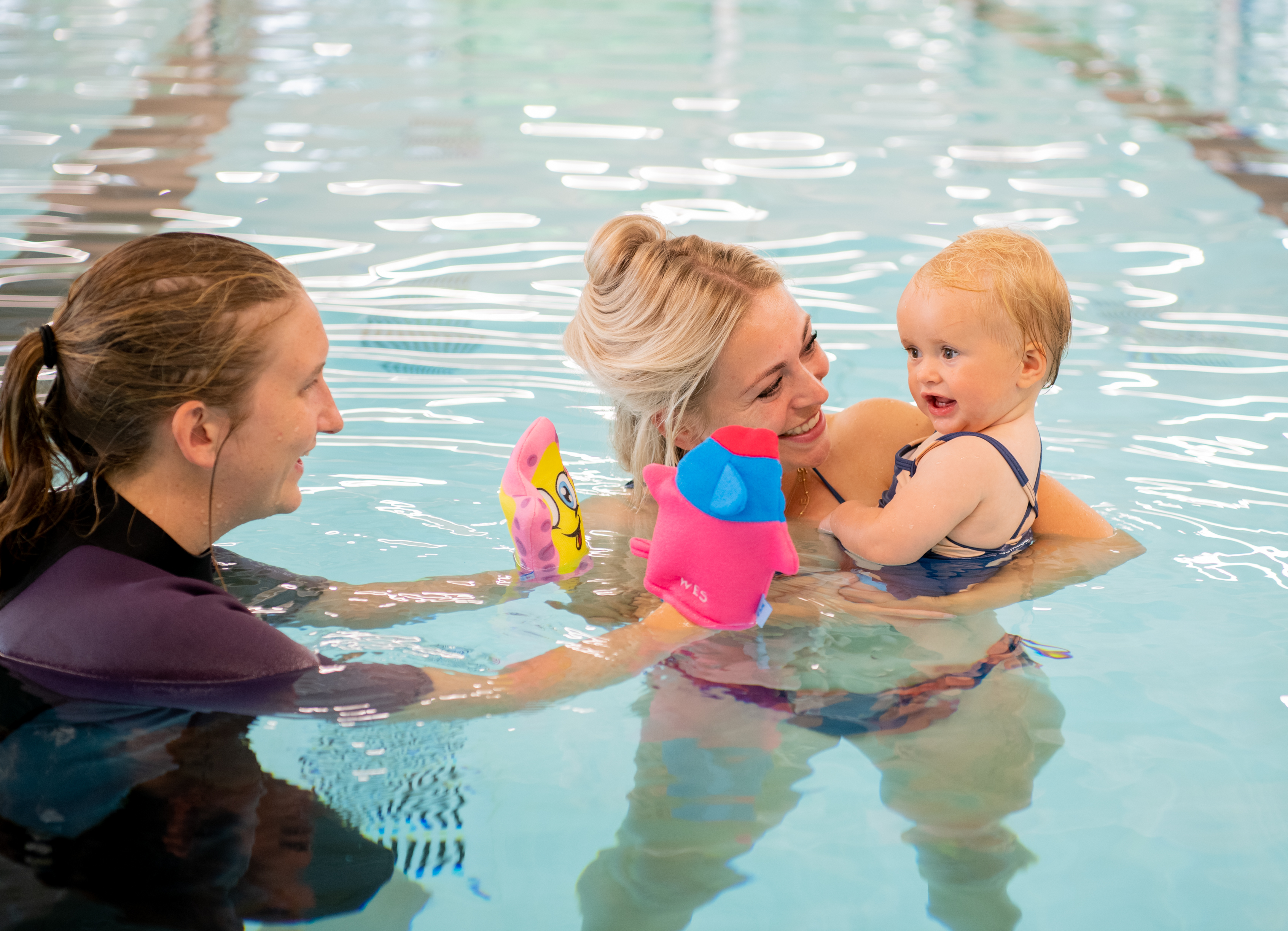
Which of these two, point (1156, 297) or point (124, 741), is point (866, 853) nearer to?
point (124, 741)

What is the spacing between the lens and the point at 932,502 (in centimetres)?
239

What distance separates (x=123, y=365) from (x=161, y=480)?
202 mm

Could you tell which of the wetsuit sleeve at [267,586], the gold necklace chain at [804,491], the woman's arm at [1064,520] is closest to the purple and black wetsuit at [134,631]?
the wetsuit sleeve at [267,586]

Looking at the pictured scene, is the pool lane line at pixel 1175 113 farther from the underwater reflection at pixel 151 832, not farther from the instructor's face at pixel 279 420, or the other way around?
the underwater reflection at pixel 151 832

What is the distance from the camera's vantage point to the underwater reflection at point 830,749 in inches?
74.6

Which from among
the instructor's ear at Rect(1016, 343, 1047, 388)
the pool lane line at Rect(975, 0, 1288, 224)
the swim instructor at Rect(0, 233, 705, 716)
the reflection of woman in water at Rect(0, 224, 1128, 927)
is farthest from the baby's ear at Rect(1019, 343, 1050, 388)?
the pool lane line at Rect(975, 0, 1288, 224)

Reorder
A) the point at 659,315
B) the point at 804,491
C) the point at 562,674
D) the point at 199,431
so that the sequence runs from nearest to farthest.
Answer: the point at 199,431 → the point at 562,674 → the point at 659,315 → the point at 804,491

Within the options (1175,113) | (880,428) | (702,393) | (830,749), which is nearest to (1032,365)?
(880,428)

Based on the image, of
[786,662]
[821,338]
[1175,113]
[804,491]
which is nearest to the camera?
[786,662]

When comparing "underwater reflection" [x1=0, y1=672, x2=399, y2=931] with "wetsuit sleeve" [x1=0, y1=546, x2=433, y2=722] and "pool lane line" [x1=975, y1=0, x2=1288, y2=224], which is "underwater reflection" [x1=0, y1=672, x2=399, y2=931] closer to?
"wetsuit sleeve" [x1=0, y1=546, x2=433, y2=722]

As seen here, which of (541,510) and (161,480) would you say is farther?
(541,510)

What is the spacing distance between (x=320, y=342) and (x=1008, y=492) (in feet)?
4.81

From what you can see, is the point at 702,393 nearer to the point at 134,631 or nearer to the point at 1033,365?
the point at 1033,365

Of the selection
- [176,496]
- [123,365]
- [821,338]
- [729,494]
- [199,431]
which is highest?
[123,365]
